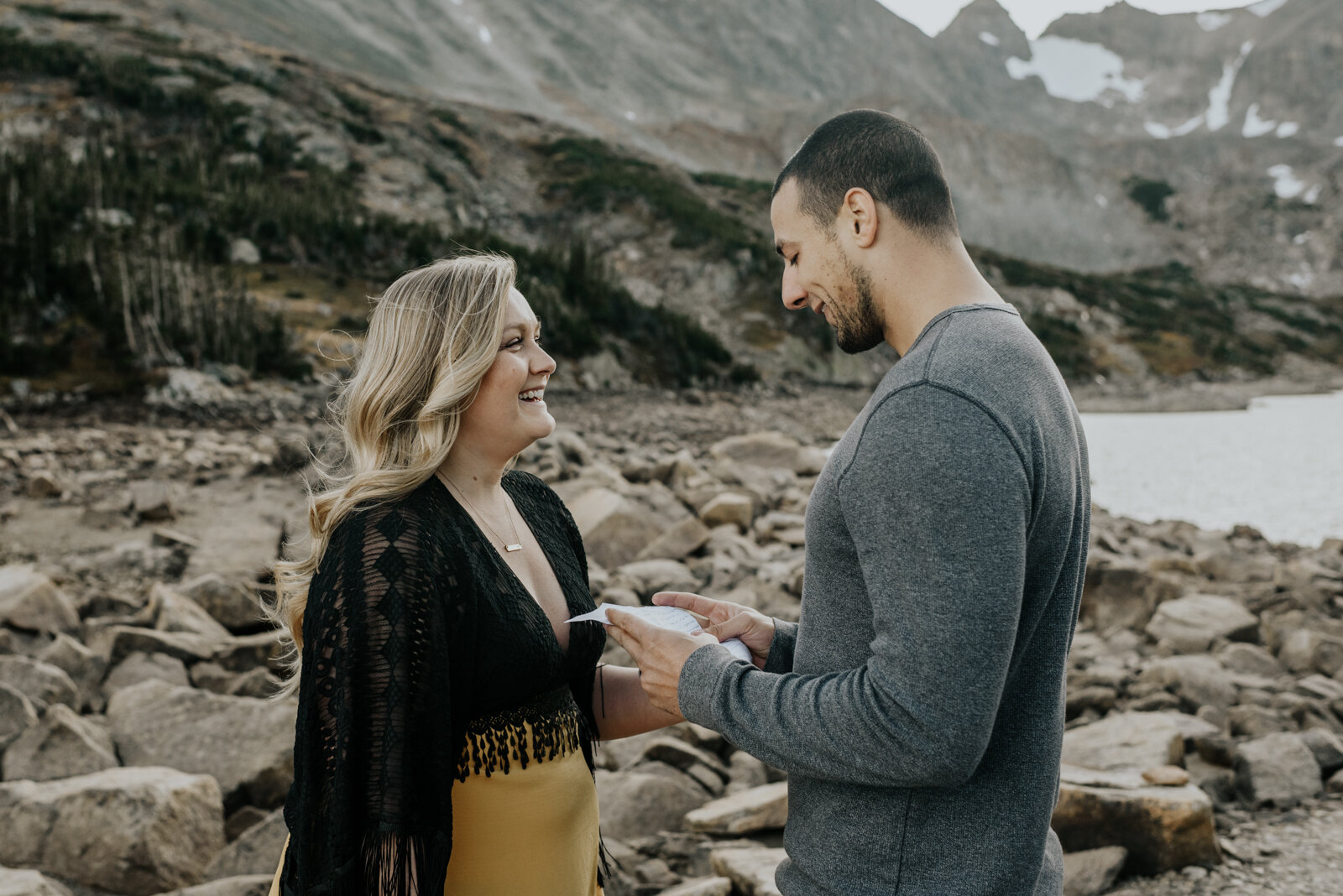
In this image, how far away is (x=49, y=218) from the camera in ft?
64.1

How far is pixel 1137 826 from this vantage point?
317cm

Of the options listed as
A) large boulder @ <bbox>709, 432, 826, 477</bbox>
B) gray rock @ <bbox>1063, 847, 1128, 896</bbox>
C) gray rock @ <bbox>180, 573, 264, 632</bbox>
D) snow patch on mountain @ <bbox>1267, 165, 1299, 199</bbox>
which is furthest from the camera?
snow patch on mountain @ <bbox>1267, 165, 1299, 199</bbox>

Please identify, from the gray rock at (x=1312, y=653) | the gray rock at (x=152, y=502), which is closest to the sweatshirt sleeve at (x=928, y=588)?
the gray rock at (x=1312, y=653)

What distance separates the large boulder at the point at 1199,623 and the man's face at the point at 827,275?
5.80 meters

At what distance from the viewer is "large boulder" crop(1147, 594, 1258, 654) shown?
620 cm

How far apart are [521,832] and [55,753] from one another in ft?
9.29

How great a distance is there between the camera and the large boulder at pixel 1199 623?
6.20 m

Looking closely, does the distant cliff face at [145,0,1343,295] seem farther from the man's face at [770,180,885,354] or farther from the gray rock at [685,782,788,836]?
the man's face at [770,180,885,354]

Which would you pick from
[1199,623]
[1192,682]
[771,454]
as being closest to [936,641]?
[1192,682]

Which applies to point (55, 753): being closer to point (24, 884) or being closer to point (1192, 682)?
point (24, 884)

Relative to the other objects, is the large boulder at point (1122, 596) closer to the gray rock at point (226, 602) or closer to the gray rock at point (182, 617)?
the gray rock at point (226, 602)

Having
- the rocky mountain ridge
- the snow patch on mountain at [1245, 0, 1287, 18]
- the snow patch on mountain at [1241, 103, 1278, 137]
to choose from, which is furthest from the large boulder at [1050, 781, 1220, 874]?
the snow patch on mountain at [1245, 0, 1287, 18]

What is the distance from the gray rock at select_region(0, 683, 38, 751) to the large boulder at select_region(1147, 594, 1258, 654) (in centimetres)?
667

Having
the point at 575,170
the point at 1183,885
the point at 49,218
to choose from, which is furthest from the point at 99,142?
the point at 1183,885
